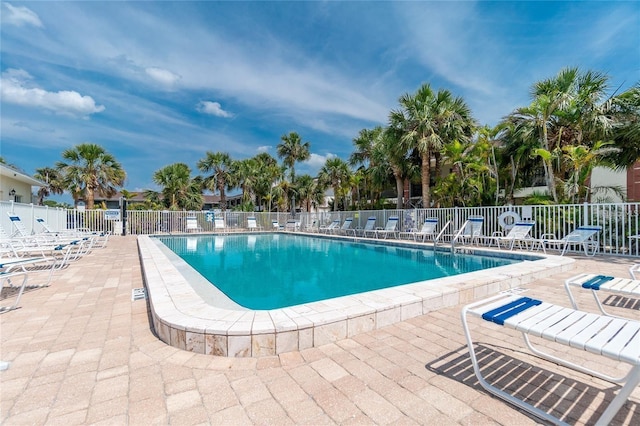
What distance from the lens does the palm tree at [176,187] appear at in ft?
74.3

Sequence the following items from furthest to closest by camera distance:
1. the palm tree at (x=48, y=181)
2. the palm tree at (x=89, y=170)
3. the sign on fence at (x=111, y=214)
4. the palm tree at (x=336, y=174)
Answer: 1. the palm tree at (x=48, y=181)
2. the palm tree at (x=336, y=174)
3. the palm tree at (x=89, y=170)
4. the sign on fence at (x=111, y=214)

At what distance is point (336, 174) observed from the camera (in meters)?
26.8

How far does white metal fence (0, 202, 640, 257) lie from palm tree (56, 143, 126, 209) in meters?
2.01

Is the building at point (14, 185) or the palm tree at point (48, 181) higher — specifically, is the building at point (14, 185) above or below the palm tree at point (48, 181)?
below

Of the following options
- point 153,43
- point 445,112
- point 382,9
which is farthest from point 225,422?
point 445,112

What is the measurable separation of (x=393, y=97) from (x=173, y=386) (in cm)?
1582

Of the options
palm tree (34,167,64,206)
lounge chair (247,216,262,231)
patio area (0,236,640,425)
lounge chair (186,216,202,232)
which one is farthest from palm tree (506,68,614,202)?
palm tree (34,167,64,206)

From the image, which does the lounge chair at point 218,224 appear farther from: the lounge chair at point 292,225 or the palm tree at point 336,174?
the palm tree at point 336,174

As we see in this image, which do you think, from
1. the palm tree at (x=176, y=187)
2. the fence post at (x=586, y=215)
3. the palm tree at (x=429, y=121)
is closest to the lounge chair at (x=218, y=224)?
the palm tree at (x=176, y=187)

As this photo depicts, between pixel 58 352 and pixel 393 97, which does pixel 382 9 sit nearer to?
pixel 393 97

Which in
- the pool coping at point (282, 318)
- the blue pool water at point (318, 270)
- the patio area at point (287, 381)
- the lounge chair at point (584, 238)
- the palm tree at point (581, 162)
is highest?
the palm tree at point (581, 162)

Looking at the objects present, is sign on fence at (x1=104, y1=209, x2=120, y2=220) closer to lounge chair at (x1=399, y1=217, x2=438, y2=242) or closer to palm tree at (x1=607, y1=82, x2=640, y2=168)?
lounge chair at (x1=399, y1=217, x2=438, y2=242)

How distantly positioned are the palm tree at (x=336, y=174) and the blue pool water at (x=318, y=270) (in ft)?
49.1

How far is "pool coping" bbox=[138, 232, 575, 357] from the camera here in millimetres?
2479
